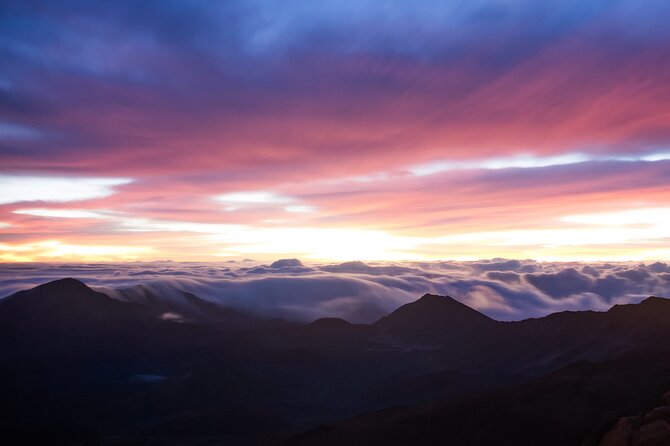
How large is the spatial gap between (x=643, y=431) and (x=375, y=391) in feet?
344

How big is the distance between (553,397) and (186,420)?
73517 mm

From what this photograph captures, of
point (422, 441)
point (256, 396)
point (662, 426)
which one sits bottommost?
point (256, 396)

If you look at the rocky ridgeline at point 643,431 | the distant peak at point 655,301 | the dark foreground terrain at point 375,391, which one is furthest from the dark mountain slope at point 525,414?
the distant peak at point 655,301

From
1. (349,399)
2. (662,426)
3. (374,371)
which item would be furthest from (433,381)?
(662,426)

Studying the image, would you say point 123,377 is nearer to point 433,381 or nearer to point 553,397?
point 433,381

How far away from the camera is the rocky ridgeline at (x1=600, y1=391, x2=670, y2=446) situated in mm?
39500

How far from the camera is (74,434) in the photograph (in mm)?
103250

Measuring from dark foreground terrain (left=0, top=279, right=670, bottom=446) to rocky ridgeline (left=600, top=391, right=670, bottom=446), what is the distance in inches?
172

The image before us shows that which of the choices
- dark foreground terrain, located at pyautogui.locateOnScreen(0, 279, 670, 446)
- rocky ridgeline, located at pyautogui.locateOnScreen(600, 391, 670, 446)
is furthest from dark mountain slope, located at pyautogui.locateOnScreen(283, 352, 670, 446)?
rocky ridgeline, located at pyautogui.locateOnScreen(600, 391, 670, 446)

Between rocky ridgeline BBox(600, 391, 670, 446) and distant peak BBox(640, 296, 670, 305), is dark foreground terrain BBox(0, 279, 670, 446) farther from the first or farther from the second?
rocky ridgeline BBox(600, 391, 670, 446)

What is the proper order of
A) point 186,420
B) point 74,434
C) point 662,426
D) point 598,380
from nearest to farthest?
point 662,426 → point 598,380 → point 74,434 → point 186,420

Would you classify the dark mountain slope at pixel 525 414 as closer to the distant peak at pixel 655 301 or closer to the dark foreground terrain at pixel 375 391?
the dark foreground terrain at pixel 375 391

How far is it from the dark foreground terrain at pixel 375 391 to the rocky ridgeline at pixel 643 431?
4.37m

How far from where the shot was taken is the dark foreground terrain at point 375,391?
69.1 metres
